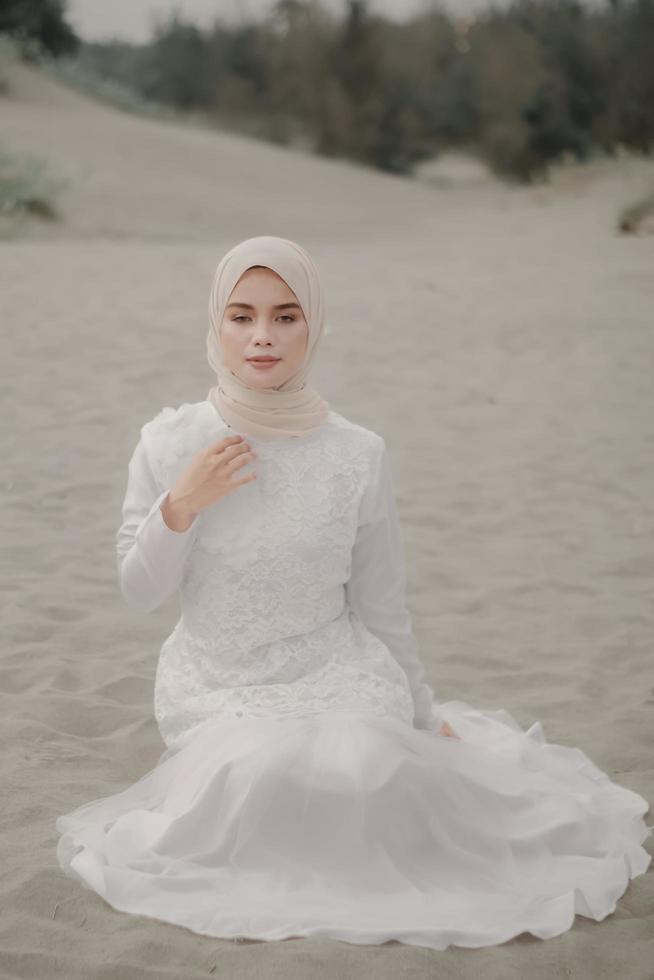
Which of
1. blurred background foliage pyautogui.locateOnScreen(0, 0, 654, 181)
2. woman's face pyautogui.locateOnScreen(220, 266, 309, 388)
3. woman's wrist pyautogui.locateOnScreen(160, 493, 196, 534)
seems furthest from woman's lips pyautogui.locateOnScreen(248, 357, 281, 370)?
blurred background foliage pyautogui.locateOnScreen(0, 0, 654, 181)

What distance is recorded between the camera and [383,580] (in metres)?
3.38

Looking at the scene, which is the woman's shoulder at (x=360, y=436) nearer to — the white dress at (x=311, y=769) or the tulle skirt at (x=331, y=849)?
the white dress at (x=311, y=769)

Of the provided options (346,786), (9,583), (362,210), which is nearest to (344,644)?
(346,786)

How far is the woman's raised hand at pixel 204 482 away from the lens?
3033 millimetres

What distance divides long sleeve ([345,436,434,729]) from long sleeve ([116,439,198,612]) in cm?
44

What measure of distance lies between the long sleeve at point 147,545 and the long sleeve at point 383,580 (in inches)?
17.2

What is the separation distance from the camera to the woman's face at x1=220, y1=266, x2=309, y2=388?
3.16m

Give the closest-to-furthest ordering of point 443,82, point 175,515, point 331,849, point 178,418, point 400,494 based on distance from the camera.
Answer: point 331,849 < point 175,515 < point 178,418 < point 400,494 < point 443,82

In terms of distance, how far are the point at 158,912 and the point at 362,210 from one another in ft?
57.6

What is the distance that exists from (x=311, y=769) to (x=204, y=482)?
2.19 feet

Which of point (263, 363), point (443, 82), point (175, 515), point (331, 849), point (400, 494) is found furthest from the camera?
point (443, 82)

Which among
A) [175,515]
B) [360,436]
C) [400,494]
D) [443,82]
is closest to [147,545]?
[175,515]

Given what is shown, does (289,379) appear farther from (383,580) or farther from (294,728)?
(294,728)

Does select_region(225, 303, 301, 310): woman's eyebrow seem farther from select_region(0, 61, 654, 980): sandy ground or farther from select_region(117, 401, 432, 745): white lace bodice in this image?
select_region(0, 61, 654, 980): sandy ground
